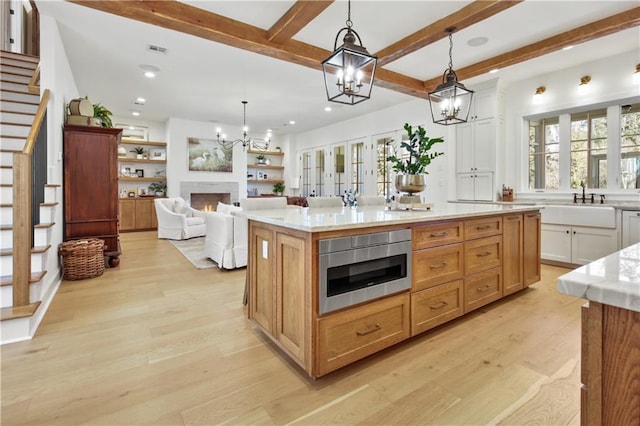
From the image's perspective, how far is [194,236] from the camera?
6.84 metres

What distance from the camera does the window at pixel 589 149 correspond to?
4512mm

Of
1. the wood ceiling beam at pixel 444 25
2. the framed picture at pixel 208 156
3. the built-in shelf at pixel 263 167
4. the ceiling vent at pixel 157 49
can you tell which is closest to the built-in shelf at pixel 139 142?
the framed picture at pixel 208 156

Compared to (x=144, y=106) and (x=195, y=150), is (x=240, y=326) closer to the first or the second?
(x=144, y=106)

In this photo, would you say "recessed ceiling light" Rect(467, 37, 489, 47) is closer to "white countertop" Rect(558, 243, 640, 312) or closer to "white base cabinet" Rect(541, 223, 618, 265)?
"white base cabinet" Rect(541, 223, 618, 265)

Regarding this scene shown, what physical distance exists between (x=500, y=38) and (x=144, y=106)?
22.8ft

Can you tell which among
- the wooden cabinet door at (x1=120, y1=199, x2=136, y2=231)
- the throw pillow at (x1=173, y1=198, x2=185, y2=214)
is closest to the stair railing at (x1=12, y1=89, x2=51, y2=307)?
the throw pillow at (x1=173, y1=198, x2=185, y2=214)

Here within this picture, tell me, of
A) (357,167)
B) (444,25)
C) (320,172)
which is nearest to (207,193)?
(320,172)

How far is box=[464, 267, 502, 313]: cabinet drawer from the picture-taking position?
2.65m

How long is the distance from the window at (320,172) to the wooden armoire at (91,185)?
5.72 metres

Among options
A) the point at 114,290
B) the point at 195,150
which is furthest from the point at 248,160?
the point at 114,290

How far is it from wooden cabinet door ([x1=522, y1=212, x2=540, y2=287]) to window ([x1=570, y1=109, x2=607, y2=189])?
81.8 inches

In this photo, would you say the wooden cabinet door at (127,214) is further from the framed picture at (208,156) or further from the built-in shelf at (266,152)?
the built-in shelf at (266,152)

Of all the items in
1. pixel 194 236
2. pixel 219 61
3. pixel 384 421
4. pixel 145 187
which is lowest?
pixel 384 421

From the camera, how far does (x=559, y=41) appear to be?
3762 mm
